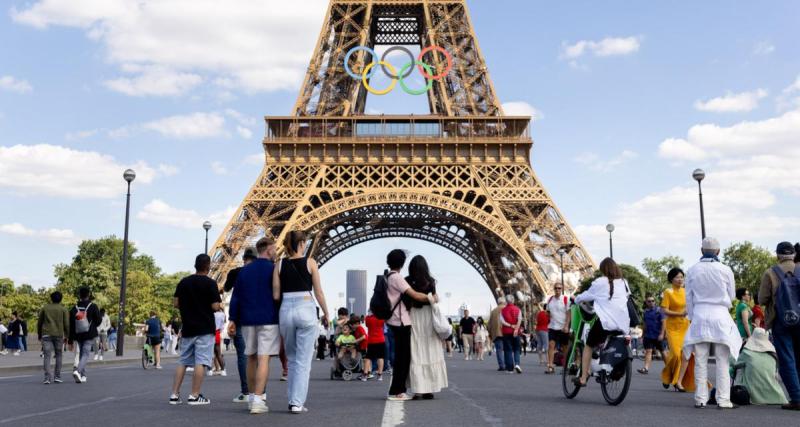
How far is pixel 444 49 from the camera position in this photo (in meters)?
47.5

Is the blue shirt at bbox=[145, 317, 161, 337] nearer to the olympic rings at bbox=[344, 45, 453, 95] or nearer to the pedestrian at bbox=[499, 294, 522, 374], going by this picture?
the pedestrian at bbox=[499, 294, 522, 374]

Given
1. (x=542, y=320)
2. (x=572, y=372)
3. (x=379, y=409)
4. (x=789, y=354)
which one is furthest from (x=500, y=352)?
(x=379, y=409)

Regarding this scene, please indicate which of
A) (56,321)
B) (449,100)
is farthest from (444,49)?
(56,321)

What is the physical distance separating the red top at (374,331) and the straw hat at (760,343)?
6599 millimetres

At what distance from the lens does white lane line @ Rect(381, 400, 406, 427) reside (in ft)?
25.8

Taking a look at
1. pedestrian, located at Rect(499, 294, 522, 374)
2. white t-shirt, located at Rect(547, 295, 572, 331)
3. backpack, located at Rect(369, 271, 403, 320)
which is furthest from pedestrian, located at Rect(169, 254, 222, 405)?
white t-shirt, located at Rect(547, 295, 572, 331)

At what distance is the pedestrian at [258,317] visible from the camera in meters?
8.95

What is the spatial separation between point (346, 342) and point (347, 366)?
471 millimetres

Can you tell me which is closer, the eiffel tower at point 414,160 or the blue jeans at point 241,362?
the blue jeans at point 241,362

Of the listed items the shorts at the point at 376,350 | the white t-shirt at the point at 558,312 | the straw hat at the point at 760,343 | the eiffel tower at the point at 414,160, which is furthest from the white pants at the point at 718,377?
the eiffel tower at the point at 414,160

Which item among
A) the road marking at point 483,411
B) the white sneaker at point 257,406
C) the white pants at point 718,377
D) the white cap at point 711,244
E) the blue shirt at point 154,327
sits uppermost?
the white cap at point 711,244

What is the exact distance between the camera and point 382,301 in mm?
10070

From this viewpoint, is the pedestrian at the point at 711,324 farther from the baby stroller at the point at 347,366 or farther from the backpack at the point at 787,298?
the baby stroller at the point at 347,366

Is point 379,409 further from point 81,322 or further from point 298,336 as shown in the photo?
point 81,322
